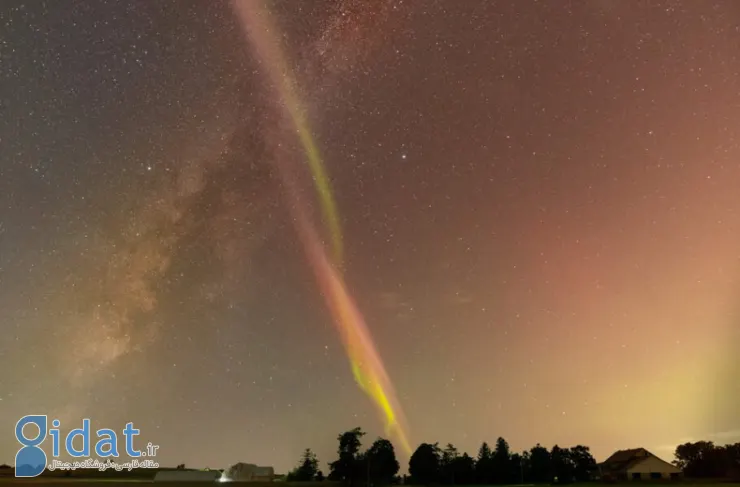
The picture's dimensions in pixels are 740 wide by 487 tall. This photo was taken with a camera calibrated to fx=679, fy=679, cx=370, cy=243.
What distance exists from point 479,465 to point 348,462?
16.9 metres

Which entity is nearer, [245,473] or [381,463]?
[381,463]

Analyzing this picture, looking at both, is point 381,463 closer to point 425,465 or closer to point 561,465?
point 425,465

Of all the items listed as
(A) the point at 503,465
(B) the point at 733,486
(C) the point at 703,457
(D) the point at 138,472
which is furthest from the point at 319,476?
(B) the point at 733,486

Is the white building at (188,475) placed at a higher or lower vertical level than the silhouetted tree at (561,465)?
higher

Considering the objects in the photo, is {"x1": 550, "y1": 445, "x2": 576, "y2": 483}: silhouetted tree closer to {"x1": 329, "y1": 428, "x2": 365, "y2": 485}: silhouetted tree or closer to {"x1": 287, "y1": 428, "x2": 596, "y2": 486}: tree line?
{"x1": 287, "y1": 428, "x2": 596, "y2": 486}: tree line

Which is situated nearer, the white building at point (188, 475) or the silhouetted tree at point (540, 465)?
the silhouetted tree at point (540, 465)

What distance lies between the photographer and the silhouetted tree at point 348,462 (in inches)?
2906

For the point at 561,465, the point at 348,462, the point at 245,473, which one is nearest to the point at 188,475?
the point at 245,473

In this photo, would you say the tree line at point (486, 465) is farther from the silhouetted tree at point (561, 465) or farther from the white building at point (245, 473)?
the white building at point (245, 473)

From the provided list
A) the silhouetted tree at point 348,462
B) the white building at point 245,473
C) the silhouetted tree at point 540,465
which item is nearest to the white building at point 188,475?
the white building at point 245,473

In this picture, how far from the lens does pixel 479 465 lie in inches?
3179

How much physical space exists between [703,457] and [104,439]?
64.8 meters

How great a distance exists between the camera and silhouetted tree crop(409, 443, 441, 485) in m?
81.6

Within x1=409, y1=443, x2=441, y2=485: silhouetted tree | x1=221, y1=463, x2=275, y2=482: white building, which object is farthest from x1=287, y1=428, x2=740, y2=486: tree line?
x1=221, y1=463, x2=275, y2=482: white building
